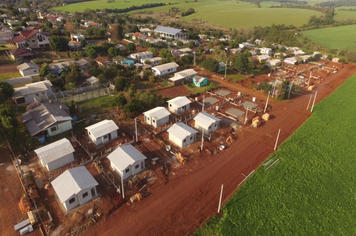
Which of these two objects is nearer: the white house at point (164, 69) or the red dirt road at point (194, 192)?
the red dirt road at point (194, 192)

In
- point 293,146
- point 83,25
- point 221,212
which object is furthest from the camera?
point 83,25

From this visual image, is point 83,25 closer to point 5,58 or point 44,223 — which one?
point 5,58

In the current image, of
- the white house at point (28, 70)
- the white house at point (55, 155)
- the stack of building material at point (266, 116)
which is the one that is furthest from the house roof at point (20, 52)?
the stack of building material at point (266, 116)

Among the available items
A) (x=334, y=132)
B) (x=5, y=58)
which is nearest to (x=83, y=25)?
(x=5, y=58)

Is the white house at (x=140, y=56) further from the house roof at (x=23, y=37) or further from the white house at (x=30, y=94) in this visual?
the house roof at (x=23, y=37)

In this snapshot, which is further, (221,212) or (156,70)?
(156,70)

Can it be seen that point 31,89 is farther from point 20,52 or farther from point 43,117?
point 20,52
